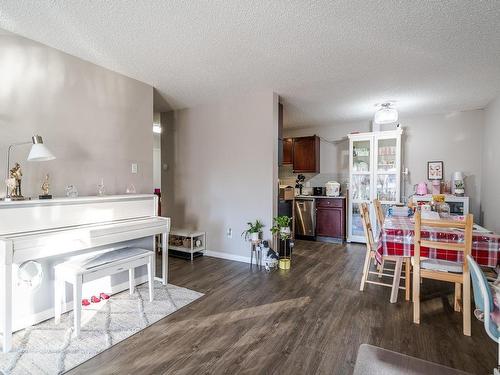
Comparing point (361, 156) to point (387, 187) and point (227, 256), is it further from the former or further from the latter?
point (227, 256)

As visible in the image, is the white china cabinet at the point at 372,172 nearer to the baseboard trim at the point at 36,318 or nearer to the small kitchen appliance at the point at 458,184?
the small kitchen appliance at the point at 458,184

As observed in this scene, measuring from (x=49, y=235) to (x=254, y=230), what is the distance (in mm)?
2275

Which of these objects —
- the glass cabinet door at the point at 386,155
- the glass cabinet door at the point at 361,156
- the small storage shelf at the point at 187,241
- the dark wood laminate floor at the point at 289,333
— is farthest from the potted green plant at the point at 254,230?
the glass cabinet door at the point at 386,155

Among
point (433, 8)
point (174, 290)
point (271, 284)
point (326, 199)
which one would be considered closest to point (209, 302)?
point (174, 290)

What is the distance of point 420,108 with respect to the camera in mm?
4324

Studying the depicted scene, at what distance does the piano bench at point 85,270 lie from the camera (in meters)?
1.95

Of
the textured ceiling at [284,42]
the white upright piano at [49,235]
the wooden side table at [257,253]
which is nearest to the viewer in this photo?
the white upright piano at [49,235]

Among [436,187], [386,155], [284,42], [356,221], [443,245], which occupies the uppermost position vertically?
[284,42]

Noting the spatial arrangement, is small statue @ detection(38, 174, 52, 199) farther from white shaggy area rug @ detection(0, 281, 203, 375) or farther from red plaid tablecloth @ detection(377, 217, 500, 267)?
red plaid tablecloth @ detection(377, 217, 500, 267)

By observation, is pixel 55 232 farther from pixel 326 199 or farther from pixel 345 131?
pixel 345 131

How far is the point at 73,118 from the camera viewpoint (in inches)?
102

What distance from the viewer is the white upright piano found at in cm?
180

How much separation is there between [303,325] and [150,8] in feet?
8.86

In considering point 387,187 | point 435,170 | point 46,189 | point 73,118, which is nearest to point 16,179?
point 46,189
